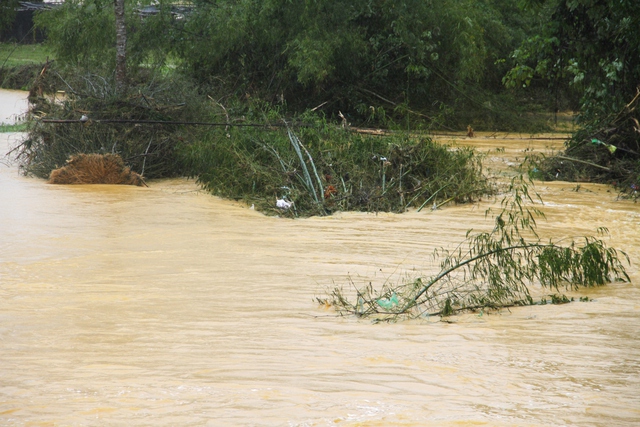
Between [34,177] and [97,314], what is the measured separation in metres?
7.91

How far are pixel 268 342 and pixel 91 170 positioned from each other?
757 centimetres

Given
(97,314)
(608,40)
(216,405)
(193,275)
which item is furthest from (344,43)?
(216,405)

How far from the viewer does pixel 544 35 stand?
11984 millimetres

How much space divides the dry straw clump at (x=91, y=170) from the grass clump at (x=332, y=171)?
1213 mm

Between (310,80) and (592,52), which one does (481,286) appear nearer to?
(592,52)

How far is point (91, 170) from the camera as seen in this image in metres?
11.7

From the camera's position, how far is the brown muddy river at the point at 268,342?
392 cm

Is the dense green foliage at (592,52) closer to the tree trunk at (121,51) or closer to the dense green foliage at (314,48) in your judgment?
the dense green foliage at (314,48)

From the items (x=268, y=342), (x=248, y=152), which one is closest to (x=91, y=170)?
(x=248, y=152)

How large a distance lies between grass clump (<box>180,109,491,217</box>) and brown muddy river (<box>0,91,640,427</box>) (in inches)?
54.7

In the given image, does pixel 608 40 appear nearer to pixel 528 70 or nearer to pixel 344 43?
pixel 528 70

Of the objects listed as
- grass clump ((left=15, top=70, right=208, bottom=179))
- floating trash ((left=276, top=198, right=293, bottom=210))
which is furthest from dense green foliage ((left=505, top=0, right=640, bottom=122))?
grass clump ((left=15, top=70, right=208, bottom=179))

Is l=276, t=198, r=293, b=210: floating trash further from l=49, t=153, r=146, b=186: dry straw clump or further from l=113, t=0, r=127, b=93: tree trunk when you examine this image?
l=113, t=0, r=127, b=93: tree trunk

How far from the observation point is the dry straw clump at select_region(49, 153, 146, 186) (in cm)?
1173
